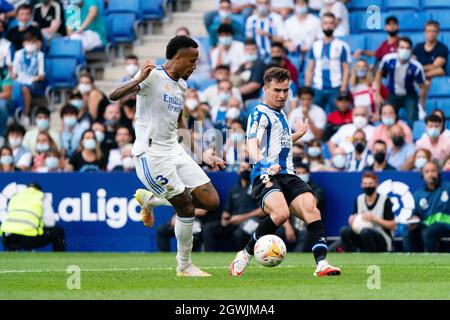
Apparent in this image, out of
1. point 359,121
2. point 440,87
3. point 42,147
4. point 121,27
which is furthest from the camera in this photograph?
point 121,27

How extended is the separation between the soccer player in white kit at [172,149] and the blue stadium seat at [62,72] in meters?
11.9

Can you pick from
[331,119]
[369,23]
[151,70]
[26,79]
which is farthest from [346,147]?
[151,70]

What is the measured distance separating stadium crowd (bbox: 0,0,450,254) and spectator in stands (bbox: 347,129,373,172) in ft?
0.07

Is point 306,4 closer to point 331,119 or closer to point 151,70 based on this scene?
point 331,119

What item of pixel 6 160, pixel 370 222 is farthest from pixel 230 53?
pixel 370 222

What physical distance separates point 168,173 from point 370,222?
281 inches

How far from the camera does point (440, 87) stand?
2208cm

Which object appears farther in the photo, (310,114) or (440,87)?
(440,87)

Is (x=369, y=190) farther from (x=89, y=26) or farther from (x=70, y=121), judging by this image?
(x=89, y=26)

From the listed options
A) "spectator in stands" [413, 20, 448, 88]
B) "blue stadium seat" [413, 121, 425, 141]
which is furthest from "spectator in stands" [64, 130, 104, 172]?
"spectator in stands" [413, 20, 448, 88]

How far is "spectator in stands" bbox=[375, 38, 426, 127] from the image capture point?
71.4 feet

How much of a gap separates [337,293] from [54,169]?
12.2 meters

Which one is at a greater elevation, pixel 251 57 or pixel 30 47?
pixel 30 47

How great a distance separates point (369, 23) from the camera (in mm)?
23547
